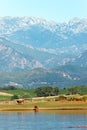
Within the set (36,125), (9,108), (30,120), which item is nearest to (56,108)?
(9,108)

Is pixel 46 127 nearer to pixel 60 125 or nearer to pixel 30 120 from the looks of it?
pixel 60 125

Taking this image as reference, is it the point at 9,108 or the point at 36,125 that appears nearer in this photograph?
the point at 36,125

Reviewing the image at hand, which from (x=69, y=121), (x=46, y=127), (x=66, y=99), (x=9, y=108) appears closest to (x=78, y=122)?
(x=69, y=121)

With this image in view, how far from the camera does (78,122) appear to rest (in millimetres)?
111250

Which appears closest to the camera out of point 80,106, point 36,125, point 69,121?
point 36,125

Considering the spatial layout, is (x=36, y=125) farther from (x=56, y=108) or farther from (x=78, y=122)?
(x=56, y=108)

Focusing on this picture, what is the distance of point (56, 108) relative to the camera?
548 feet

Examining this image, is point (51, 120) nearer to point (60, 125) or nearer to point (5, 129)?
point (60, 125)

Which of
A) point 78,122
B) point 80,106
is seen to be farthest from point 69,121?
point 80,106

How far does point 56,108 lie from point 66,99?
76.1 feet

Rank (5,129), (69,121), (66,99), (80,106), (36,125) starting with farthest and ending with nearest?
(66,99), (80,106), (69,121), (36,125), (5,129)

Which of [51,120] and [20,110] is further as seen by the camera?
[20,110]

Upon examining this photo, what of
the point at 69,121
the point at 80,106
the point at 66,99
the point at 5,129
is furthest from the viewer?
the point at 66,99

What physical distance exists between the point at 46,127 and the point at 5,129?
8.18 meters
